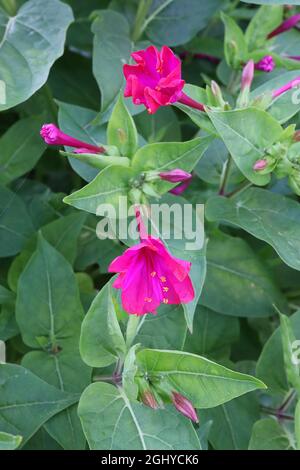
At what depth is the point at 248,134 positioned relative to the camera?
1.07 metres

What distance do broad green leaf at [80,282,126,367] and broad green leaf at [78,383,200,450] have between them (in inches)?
2.1

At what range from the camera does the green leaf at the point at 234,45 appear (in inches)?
52.4

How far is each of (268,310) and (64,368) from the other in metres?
0.43

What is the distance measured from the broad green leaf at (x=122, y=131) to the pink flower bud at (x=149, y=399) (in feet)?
1.29

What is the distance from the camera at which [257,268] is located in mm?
Answer: 1351

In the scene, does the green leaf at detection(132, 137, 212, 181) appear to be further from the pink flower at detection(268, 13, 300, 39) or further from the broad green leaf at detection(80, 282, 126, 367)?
the pink flower at detection(268, 13, 300, 39)

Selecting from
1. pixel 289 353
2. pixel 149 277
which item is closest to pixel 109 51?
pixel 149 277

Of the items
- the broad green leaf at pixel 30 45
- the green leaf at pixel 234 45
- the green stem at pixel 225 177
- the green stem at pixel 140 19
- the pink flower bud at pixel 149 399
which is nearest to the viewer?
the pink flower bud at pixel 149 399

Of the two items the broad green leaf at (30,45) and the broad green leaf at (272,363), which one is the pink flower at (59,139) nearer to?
the broad green leaf at (30,45)

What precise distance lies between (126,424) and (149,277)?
0.76 feet

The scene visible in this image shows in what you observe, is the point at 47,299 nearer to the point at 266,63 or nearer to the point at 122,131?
the point at 122,131

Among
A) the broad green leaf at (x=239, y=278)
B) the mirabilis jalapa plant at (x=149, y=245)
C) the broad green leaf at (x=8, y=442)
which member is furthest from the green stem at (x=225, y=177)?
the broad green leaf at (x=8, y=442)

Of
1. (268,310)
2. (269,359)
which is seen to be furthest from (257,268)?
(269,359)
